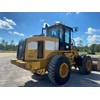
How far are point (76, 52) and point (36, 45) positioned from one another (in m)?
3.24

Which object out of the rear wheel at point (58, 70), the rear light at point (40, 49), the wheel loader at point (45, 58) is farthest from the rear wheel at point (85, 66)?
the rear light at point (40, 49)

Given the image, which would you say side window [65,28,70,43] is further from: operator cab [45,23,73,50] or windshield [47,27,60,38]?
windshield [47,27,60,38]

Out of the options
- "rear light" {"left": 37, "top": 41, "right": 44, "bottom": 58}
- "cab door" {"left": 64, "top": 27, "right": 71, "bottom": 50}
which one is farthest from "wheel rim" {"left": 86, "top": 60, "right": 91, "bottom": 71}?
"rear light" {"left": 37, "top": 41, "right": 44, "bottom": 58}

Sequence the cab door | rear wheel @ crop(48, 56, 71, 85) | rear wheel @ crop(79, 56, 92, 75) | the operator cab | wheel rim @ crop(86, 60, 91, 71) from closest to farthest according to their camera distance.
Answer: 1. rear wheel @ crop(48, 56, 71, 85)
2. the operator cab
3. the cab door
4. rear wheel @ crop(79, 56, 92, 75)
5. wheel rim @ crop(86, 60, 91, 71)

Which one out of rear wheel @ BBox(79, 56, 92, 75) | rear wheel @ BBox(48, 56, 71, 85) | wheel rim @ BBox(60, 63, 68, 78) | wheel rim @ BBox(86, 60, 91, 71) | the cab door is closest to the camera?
rear wheel @ BBox(48, 56, 71, 85)

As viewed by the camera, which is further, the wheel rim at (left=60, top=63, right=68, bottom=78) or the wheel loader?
the wheel rim at (left=60, top=63, right=68, bottom=78)

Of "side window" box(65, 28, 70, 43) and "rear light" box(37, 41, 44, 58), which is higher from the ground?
"side window" box(65, 28, 70, 43)

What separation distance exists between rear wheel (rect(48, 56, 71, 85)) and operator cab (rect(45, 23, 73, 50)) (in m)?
1.25

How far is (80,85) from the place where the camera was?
670 centimetres

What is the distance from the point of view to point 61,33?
26.2 ft

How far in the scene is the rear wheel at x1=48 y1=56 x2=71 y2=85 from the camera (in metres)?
6.43

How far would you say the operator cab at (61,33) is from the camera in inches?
313

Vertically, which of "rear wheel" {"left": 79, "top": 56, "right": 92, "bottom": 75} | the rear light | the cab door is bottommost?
"rear wheel" {"left": 79, "top": 56, "right": 92, "bottom": 75}

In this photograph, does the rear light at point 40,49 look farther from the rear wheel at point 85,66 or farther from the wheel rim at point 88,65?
the wheel rim at point 88,65
